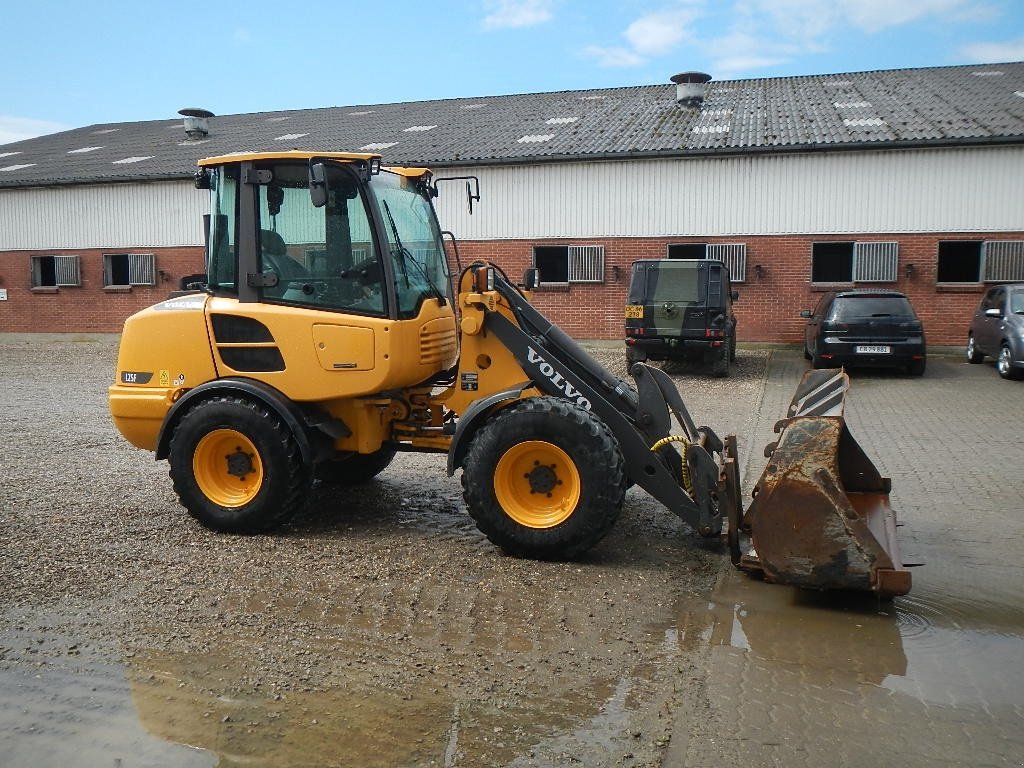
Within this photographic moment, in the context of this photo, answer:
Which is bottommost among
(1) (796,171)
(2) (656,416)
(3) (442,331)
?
(2) (656,416)

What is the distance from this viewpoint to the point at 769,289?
69.8 feet

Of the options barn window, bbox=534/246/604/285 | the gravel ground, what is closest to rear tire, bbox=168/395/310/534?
the gravel ground

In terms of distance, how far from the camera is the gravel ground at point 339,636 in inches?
148

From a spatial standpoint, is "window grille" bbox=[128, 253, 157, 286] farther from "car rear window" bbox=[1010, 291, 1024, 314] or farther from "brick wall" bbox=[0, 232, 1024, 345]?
"car rear window" bbox=[1010, 291, 1024, 314]

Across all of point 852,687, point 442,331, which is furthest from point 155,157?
point 852,687

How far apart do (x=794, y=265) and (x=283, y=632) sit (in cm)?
1826

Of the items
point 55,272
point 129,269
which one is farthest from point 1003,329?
point 55,272

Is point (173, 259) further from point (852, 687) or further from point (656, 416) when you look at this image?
point (852, 687)

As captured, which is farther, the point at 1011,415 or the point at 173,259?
the point at 173,259

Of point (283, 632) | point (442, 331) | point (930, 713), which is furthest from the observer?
point (442, 331)

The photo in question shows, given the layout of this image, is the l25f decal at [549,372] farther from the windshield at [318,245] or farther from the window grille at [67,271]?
the window grille at [67,271]

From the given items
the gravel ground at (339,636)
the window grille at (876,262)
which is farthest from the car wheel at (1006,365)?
the gravel ground at (339,636)

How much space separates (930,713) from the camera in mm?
3986

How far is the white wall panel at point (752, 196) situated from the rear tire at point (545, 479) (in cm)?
1640
